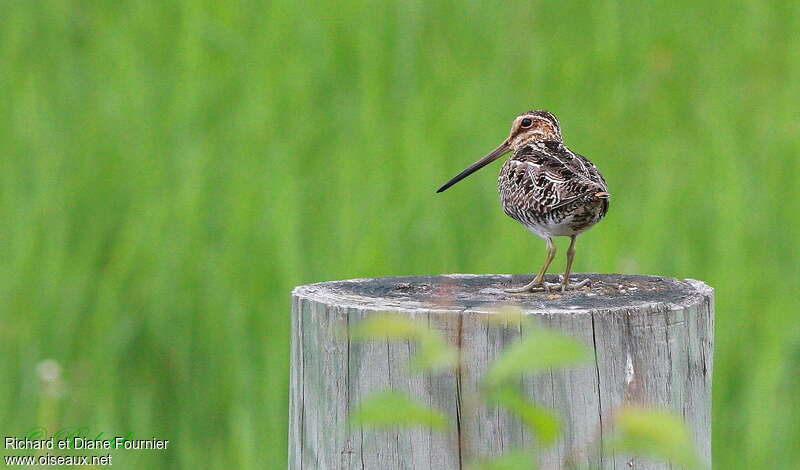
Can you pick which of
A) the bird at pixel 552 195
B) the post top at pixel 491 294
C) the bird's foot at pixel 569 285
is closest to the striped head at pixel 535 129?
the bird at pixel 552 195

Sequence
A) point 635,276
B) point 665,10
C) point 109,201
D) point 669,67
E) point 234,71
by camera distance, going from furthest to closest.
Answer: point 665,10
point 669,67
point 234,71
point 109,201
point 635,276

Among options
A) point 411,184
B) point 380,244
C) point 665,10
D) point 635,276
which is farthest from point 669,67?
point 635,276

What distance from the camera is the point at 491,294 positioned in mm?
3484

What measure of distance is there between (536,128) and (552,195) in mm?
752

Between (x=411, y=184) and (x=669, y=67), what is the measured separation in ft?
7.42

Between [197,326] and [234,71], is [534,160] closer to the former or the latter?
[197,326]

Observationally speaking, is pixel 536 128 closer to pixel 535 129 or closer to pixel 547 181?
pixel 535 129

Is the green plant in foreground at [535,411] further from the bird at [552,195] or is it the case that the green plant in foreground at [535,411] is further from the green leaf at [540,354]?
the bird at [552,195]

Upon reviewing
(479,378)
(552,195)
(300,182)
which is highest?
(300,182)

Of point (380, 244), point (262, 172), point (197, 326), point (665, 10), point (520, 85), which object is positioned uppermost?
point (665, 10)

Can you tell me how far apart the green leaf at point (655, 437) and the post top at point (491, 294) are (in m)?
1.34

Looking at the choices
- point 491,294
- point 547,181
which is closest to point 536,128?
point 547,181

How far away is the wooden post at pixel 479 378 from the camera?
8.86 feet

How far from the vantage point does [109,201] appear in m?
5.85
